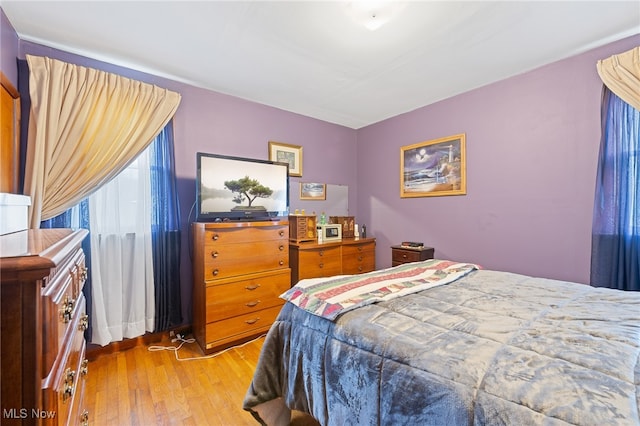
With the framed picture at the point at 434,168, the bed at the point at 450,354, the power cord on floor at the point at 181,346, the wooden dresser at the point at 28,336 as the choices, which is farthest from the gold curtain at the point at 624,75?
the power cord on floor at the point at 181,346

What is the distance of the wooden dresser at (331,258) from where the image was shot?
3023mm

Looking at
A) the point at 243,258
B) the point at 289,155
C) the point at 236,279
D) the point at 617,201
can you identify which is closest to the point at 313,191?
the point at 289,155

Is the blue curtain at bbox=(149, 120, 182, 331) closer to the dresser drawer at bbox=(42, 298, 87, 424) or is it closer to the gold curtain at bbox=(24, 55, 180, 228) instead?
the gold curtain at bbox=(24, 55, 180, 228)

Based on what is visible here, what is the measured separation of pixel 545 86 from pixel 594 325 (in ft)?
7.63

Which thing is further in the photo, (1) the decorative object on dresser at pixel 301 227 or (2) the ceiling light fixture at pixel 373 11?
(1) the decorative object on dresser at pixel 301 227

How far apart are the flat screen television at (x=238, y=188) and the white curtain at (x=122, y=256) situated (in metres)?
0.55

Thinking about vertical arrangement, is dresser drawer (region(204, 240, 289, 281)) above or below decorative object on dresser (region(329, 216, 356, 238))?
below

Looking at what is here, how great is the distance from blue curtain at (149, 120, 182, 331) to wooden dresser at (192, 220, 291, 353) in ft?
0.70

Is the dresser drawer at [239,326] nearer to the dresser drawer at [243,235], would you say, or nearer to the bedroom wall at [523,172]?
the dresser drawer at [243,235]

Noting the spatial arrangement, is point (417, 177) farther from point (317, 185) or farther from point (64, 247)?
point (64, 247)

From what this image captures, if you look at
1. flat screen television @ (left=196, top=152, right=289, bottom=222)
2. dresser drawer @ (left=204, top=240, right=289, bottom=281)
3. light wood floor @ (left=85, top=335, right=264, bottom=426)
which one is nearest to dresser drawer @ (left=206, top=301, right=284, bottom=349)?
light wood floor @ (left=85, top=335, right=264, bottom=426)

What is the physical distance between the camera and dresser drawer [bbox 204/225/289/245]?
233cm

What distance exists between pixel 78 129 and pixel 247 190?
140 cm

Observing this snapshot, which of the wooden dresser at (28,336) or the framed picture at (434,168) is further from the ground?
the framed picture at (434,168)
